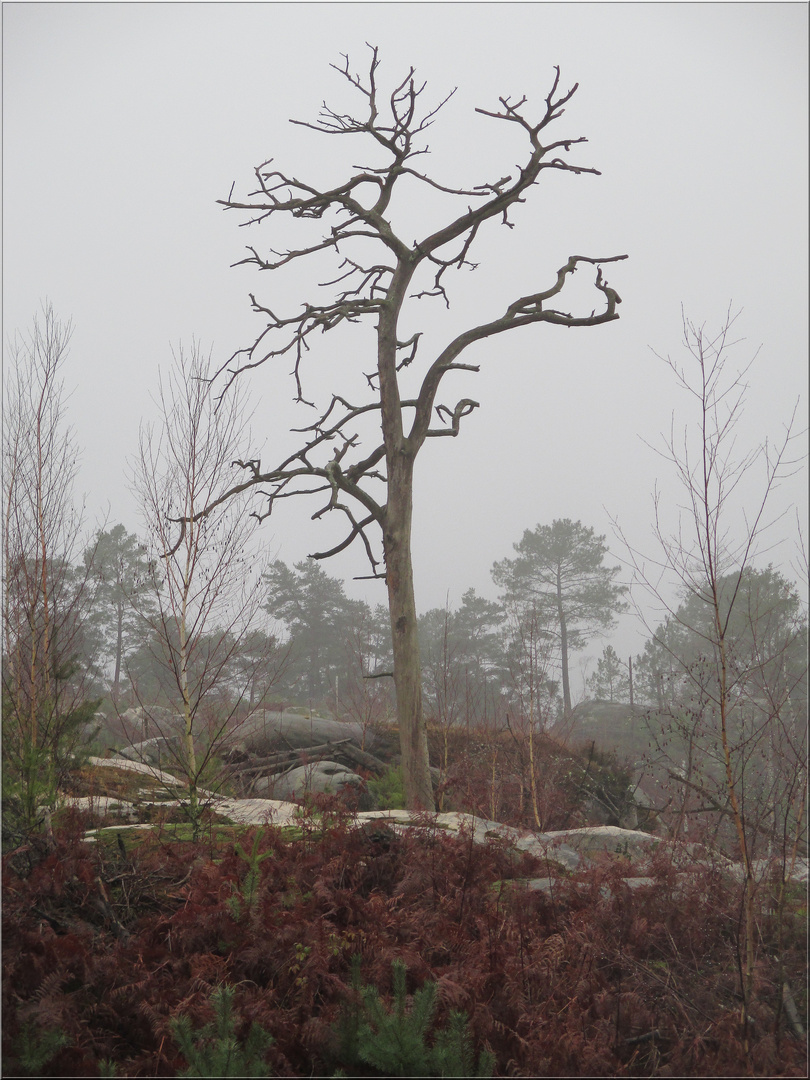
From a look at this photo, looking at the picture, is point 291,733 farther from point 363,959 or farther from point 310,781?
point 363,959

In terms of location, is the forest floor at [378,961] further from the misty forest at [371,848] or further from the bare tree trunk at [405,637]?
the bare tree trunk at [405,637]

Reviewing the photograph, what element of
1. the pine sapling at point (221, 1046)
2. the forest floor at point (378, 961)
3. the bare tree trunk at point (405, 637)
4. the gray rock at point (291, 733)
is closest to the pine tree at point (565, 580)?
the gray rock at point (291, 733)

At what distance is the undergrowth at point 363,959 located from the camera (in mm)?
2904

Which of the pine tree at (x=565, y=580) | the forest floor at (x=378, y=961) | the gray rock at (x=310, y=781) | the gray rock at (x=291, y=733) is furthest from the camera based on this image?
the pine tree at (x=565, y=580)

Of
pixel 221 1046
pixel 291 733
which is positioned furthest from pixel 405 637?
pixel 291 733

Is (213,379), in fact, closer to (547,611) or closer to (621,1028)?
(621,1028)

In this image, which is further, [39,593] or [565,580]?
[565,580]

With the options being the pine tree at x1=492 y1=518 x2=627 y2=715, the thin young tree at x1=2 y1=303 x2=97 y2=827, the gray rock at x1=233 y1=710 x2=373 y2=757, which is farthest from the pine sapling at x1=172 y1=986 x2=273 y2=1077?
the pine tree at x1=492 y1=518 x2=627 y2=715

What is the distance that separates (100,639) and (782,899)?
89.3ft

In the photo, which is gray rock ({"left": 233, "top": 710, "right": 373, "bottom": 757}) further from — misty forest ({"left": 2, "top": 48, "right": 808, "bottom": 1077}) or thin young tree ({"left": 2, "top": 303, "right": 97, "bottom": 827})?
thin young tree ({"left": 2, "top": 303, "right": 97, "bottom": 827})

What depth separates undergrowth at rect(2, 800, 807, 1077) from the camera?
2.90m

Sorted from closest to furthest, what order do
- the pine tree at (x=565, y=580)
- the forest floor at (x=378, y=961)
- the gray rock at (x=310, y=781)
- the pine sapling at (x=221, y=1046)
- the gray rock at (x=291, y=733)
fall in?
1. the pine sapling at (x=221, y=1046)
2. the forest floor at (x=378, y=961)
3. the gray rock at (x=310, y=781)
4. the gray rock at (x=291, y=733)
5. the pine tree at (x=565, y=580)

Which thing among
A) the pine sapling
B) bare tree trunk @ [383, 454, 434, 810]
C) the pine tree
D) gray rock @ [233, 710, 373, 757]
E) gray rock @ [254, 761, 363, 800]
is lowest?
gray rock @ [254, 761, 363, 800]

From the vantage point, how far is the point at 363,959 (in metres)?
3.59
